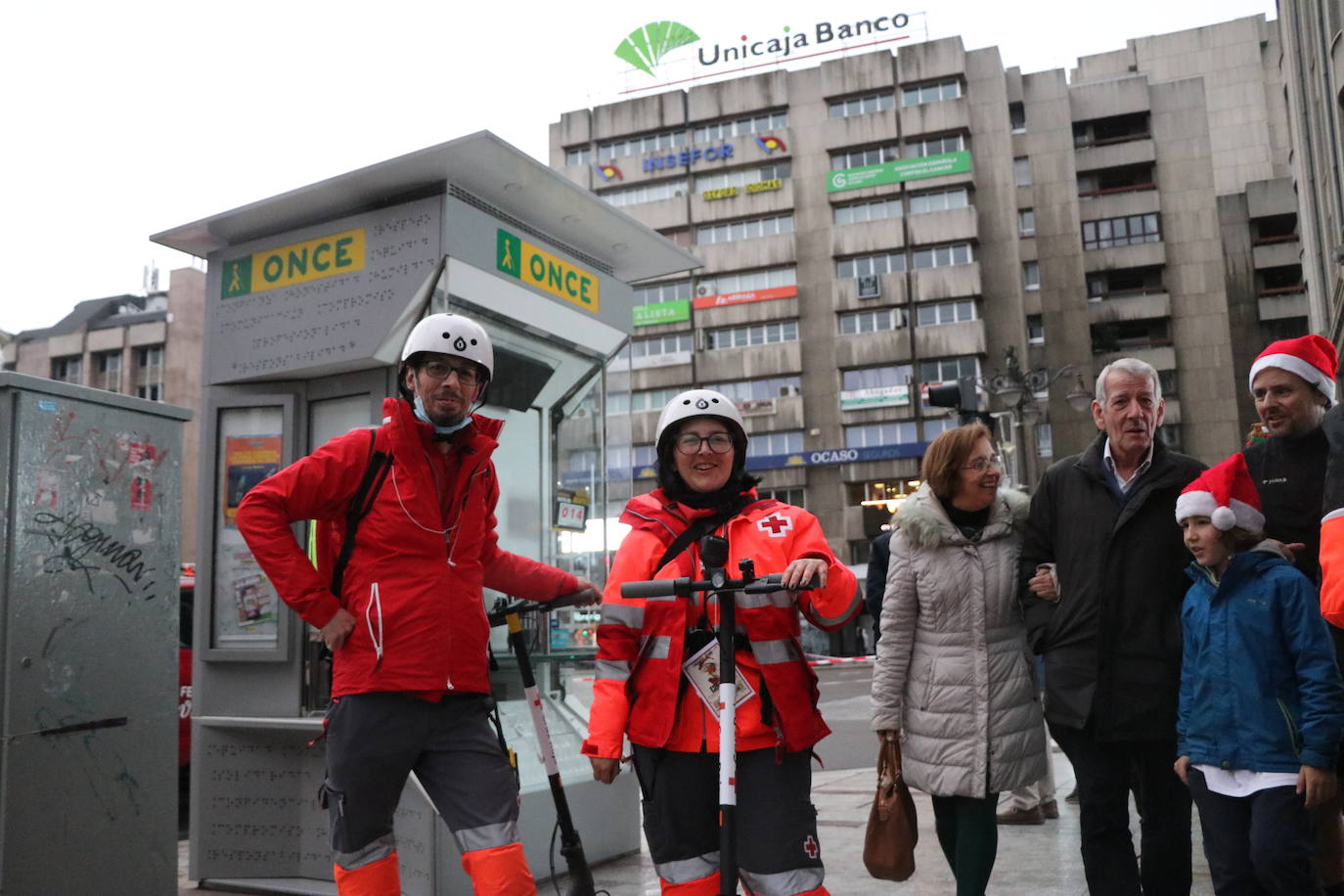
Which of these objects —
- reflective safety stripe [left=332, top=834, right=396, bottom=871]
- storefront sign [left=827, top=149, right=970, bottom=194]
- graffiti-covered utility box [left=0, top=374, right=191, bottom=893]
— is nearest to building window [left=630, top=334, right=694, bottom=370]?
storefront sign [left=827, top=149, right=970, bottom=194]

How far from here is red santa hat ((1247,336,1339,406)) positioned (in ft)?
12.4

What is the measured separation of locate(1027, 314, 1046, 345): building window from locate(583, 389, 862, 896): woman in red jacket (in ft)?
165

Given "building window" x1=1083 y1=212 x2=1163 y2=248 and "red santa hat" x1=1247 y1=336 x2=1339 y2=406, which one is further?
"building window" x1=1083 y1=212 x2=1163 y2=248

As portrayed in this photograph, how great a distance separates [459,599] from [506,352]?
9.98ft

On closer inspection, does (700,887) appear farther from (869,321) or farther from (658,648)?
(869,321)

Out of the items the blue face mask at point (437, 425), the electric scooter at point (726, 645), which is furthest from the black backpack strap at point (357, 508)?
the electric scooter at point (726, 645)

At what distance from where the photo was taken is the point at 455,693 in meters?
3.62

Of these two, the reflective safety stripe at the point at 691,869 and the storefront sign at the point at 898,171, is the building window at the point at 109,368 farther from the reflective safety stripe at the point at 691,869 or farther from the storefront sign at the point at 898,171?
the reflective safety stripe at the point at 691,869

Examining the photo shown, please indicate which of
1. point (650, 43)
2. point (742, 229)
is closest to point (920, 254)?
point (742, 229)

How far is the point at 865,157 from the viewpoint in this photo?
51.3 meters

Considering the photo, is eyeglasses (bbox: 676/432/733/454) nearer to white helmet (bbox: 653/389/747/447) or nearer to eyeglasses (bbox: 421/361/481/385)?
white helmet (bbox: 653/389/747/447)

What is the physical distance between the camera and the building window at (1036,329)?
5131 cm

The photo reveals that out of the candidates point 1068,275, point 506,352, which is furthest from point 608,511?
point 1068,275

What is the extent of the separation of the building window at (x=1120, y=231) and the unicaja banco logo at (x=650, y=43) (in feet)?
72.4
